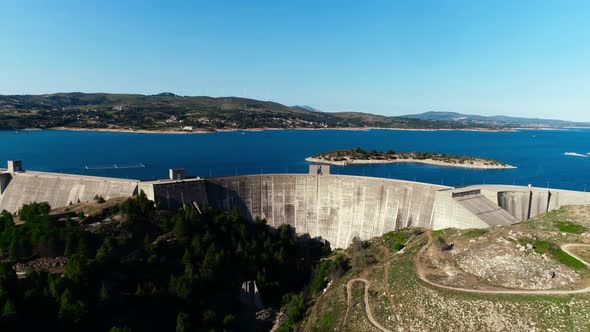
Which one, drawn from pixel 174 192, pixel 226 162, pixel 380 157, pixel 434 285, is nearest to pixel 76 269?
pixel 174 192

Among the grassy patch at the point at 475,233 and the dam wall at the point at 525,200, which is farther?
the dam wall at the point at 525,200

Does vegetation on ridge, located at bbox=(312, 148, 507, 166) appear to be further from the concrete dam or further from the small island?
the concrete dam

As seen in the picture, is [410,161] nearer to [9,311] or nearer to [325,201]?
[325,201]

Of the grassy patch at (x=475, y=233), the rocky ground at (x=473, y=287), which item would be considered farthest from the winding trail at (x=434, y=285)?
the grassy patch at (x=475, y=233)

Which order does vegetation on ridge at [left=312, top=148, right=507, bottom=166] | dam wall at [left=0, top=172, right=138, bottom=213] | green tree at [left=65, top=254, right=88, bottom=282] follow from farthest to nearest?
vegetation on ridge at [left=312, top=148, right=507, bottom=166] < dam wall at [left=0, top=172, right=138, bottom=213] < green tree at [left=65, top=254, right=88, bottom=282]

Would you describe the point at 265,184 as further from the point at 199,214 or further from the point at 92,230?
the point at 92,230

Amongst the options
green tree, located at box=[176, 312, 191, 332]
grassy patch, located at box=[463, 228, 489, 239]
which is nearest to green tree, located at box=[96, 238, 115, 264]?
green tree, located at box=[176, 312, 191, 332]

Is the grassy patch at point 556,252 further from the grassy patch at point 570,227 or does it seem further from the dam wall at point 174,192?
the dam wall at point 174,192
